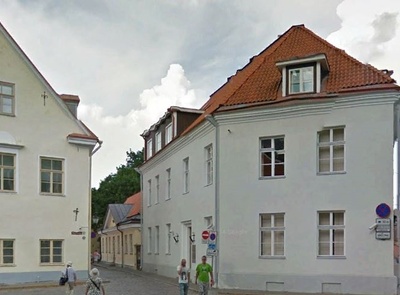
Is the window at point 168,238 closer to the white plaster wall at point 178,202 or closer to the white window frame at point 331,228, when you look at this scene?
the white plaster wall at point 178,202

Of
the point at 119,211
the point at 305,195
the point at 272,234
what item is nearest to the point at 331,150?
the point at 305,195

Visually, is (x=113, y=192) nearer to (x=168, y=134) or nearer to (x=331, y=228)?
(x=168, y=134)

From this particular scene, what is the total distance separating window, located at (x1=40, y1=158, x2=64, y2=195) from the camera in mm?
24656

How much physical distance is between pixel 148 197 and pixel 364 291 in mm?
19626

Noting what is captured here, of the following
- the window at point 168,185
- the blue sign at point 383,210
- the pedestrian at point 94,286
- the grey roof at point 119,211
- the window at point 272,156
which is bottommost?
the grey roof at point 119,211

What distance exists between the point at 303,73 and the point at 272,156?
11.3ft

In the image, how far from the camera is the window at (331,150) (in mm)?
20219

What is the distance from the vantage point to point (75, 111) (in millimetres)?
26938

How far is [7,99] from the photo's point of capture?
24125mm

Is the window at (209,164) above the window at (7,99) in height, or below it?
below

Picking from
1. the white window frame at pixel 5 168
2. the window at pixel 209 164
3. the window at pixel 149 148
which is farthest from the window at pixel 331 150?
the window at pixel 149 148

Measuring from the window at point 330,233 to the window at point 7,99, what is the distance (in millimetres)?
14149

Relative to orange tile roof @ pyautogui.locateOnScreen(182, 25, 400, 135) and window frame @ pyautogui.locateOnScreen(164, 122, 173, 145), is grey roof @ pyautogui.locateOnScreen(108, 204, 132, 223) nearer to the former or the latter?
window frame @ pyautogui.locateOnScreen(164, 122, 173, 145)

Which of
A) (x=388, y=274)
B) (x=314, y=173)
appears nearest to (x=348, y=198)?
(x=314, y=173)
